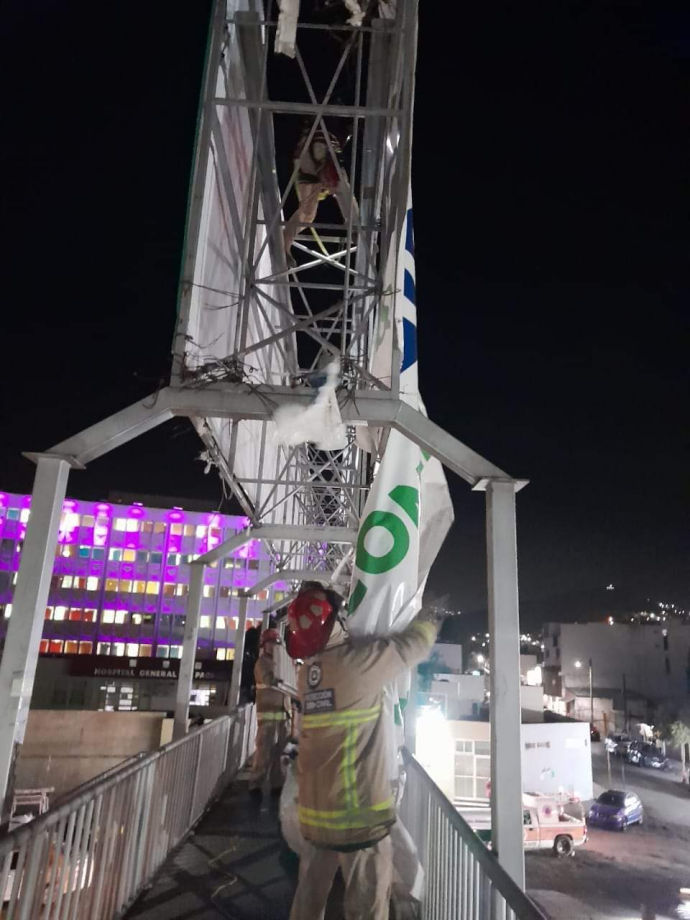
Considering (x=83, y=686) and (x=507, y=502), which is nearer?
(x=507, y=502)

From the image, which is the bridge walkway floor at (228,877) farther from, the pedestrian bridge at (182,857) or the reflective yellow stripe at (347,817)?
the reflective yellow stripe at (347,817)

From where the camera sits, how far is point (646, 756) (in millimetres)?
44062

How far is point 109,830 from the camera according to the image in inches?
160

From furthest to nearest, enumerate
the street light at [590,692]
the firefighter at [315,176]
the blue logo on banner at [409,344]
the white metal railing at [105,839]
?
the street light at [590,692] → the firefighter at [315,176] → the blue logo on banner at [409,344] → the white metal railing at [105,839]

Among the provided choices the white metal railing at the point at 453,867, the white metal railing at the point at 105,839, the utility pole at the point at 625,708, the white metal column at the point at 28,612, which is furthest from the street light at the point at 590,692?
the white metal column at the point at 28,612

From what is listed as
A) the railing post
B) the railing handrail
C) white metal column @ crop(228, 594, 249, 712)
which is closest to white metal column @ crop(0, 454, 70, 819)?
the railing handrail

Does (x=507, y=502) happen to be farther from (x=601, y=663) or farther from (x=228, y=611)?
(x=601, y=663)

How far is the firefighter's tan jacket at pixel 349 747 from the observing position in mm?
3355

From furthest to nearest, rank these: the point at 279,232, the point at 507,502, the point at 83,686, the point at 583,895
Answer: the point at 83,686, the point at 583,895, the point at 279,232, the point at 507,502

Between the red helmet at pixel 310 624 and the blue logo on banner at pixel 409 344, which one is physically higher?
the blue logo on banner at pixel 409 344

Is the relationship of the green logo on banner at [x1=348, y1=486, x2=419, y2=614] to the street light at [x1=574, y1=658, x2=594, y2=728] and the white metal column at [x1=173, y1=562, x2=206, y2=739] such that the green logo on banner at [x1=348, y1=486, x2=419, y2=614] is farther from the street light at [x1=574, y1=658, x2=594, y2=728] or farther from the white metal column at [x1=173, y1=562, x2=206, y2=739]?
the street light at [x1=574, y1=658, x2=594, y2=728]

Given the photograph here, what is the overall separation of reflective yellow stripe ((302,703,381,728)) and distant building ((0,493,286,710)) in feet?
160

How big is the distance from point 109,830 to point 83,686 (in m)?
42.9

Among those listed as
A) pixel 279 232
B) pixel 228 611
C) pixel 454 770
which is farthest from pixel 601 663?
pixel 279 232
